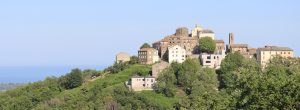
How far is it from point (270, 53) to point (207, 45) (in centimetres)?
762

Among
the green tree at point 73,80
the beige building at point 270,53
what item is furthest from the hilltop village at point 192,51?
the green tree at point 73,80

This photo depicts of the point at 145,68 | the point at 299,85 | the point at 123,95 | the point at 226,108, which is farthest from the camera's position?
the point at 145,68

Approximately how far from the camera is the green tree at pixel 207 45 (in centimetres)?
8531

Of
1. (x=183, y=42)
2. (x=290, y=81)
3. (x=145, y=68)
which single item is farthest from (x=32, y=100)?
(x=290, y=81)

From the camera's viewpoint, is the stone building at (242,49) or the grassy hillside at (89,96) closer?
the grassy hillside at (89,96)

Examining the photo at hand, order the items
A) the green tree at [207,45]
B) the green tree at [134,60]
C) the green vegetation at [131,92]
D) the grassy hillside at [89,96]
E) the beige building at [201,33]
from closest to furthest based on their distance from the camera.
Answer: the green vegetation at [131,92] → the grassy hillside at [89,96] → the green tree at [207,45] → the green tree at [134,60] → the beige building at [201,33]

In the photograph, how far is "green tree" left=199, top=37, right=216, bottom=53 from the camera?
85.3m

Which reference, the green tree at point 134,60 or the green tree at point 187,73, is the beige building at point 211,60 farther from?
the green tree at point 134,60

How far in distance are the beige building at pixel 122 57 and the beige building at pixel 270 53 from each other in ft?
57.6

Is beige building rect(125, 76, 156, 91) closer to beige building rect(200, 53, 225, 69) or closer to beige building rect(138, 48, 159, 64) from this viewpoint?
beige building rect(138, 48, 159, 64)

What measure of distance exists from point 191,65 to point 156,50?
802cm

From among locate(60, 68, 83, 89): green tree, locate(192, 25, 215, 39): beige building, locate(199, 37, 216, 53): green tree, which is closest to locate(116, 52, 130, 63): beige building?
locate(60, 68, 83, 89): green tree

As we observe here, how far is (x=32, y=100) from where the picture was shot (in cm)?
8531

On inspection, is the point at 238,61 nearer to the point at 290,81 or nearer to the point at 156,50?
the point at 156,50
